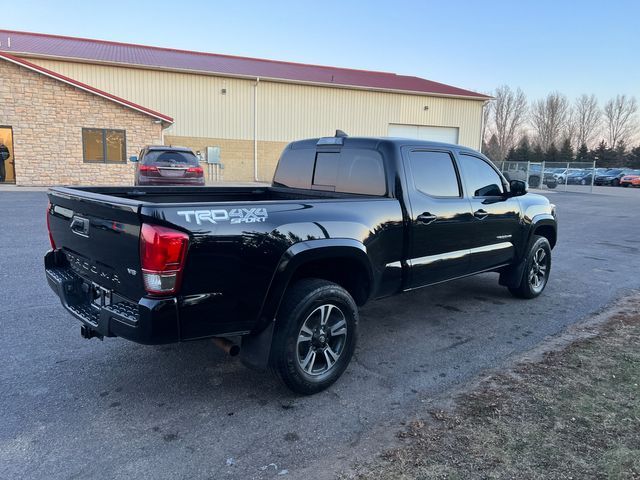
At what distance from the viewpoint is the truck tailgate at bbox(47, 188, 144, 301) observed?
9.38 feet

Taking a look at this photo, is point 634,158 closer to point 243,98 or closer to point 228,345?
point 243,98

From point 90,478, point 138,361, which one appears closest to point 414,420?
point 90,478

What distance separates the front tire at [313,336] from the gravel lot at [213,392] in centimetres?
16

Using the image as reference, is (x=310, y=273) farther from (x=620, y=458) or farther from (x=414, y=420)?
(x=620, y=458)

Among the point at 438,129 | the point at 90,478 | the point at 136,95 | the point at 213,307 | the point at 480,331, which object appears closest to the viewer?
the point at 90,478

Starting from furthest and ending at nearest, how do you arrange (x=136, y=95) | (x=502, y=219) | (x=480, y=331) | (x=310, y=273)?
(x=136, y=95)
(x=502, y=219)
(x=480, y=331)
(x=310, y=273)

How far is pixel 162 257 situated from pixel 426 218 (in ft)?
8.10

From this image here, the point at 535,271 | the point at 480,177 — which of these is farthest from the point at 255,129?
the point at 480,177

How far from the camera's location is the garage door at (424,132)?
106 feet

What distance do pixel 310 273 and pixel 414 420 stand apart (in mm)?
1279

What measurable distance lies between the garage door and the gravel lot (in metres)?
27.4

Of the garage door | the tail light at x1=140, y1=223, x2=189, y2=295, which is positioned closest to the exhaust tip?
the tail light at x1=140, y1=223, x2=189, y2=295

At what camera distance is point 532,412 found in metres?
3.29

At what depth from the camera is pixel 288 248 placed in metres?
3.26
